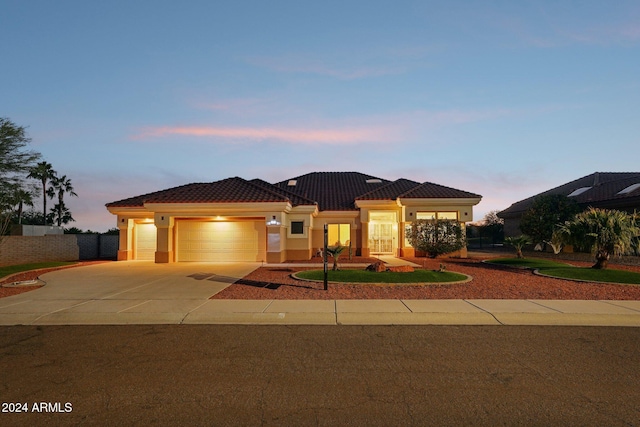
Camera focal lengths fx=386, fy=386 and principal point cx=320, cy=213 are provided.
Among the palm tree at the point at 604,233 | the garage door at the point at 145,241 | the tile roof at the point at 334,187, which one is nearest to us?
the palm tree at the point at 604,233

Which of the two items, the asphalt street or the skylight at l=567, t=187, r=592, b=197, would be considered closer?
the asphalt street

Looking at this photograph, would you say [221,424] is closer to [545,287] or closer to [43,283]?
[545,287]

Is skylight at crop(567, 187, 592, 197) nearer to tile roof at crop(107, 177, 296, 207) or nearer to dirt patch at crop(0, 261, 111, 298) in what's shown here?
tile roof at crop(107, 177, 296, 207)

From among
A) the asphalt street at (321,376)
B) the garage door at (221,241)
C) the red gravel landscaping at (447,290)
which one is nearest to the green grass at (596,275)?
the red gravel landscaping at (447,290)

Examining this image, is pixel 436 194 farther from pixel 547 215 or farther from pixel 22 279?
pixel 22 279

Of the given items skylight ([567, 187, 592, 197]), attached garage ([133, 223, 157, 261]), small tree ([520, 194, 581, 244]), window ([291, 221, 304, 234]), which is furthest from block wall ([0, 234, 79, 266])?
skylight ([567, 187, 592, 197])

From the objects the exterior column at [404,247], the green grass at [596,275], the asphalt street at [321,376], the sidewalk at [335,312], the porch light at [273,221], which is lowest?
the asphalt street at [321,376]

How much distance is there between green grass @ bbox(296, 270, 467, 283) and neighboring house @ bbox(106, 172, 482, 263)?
775cm

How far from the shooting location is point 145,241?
2511 cm

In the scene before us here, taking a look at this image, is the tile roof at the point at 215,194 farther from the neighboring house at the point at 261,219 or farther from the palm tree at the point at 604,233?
the palm tree at the point at 604,233

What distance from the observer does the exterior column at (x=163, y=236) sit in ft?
72.0

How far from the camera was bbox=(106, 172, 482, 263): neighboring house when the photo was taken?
71.9 ft

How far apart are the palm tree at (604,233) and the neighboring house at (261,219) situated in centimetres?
858

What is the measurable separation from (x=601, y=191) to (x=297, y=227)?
25.4 m
